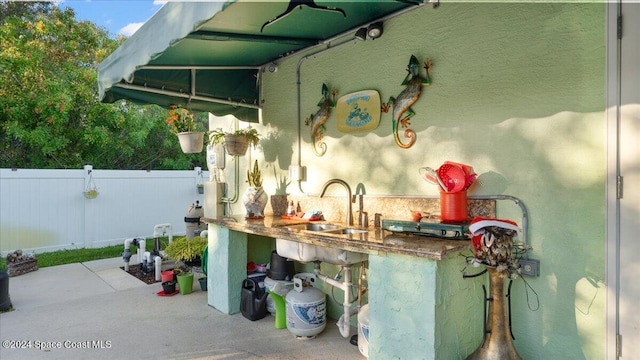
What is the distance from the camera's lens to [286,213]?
394cm

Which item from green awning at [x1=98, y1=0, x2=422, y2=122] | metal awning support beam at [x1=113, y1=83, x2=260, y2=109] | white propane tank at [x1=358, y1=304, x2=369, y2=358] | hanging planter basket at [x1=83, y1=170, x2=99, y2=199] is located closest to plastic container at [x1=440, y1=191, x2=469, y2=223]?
white propane tank at [x1=358, y1=304, x2=369, y2=358]

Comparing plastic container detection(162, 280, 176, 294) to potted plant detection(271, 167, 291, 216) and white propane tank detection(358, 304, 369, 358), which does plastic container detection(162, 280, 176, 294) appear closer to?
potted plant detection(271, 167, 291, 216)

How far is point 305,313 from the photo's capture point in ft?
9.93

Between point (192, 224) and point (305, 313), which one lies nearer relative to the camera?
point (305, 313)

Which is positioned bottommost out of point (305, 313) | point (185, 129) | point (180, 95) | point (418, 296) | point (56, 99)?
point (305, 313)

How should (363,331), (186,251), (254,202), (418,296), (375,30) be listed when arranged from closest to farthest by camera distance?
(418,296) → (363,331) → (375,30) → (254,202) → (186,251)

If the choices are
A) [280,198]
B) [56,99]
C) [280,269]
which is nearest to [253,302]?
[280,269]

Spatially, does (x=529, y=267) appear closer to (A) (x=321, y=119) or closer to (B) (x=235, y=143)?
(A) (x=321, y=119)

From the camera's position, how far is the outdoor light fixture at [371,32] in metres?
3.01

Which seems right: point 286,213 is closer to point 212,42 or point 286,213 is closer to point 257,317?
point 257,317

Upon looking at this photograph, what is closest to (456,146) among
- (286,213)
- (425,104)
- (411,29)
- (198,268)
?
(425,104)

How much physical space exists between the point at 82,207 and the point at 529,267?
25.9 feet

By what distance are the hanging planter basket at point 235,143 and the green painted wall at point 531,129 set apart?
1.79 m

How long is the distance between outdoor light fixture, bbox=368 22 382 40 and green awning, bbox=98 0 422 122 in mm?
59
